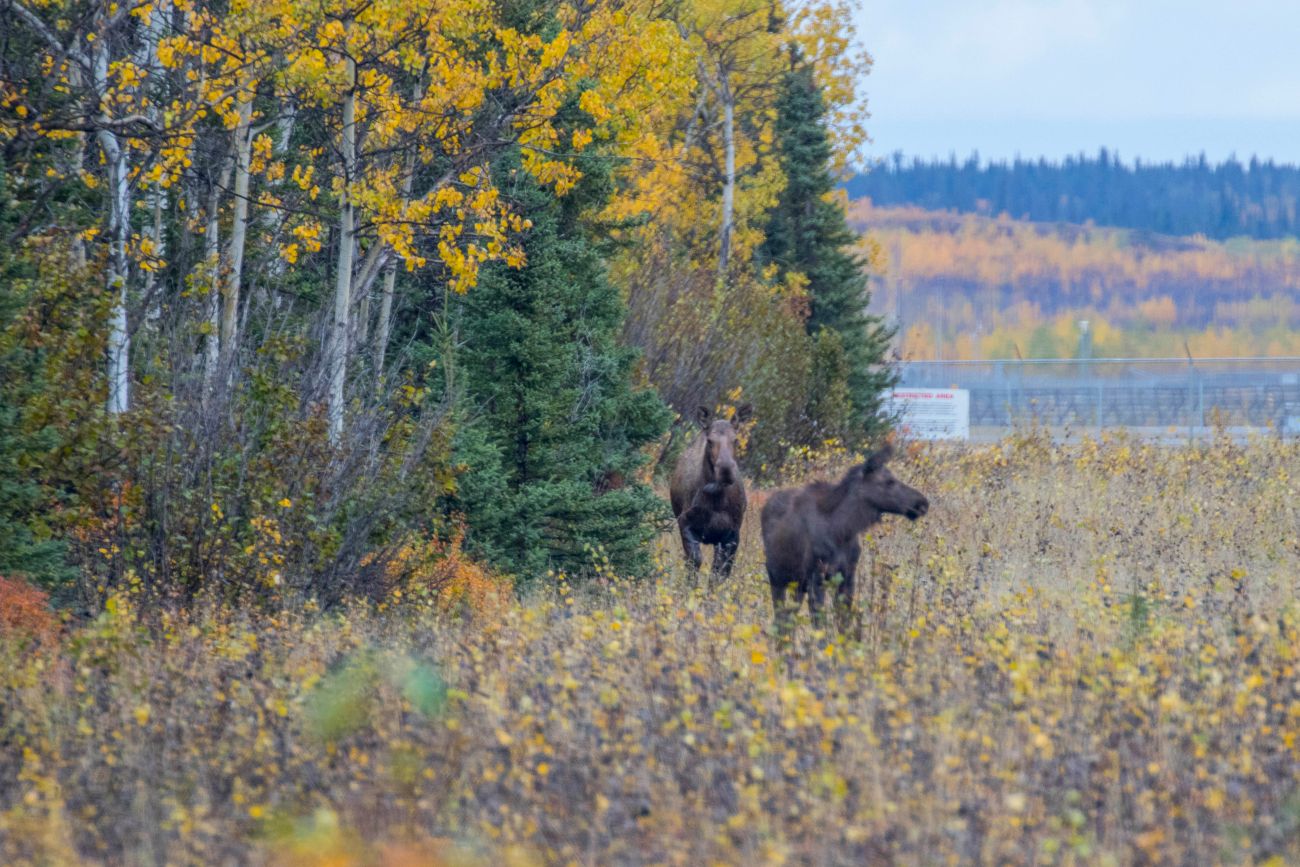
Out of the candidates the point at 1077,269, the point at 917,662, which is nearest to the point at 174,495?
the point at 917,662

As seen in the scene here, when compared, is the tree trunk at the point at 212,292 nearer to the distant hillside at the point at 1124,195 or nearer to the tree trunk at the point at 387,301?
the tree trunk at the point at 387,301

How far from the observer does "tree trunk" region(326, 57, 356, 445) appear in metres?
14.8

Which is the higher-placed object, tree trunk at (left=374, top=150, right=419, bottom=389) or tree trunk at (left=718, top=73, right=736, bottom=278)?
tree trunk at (left=718, top=73, right=736, bottom=278)

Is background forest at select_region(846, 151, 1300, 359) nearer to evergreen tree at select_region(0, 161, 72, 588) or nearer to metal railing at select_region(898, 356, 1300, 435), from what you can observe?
metal railing at select_region(898, 356, 1300, 435)

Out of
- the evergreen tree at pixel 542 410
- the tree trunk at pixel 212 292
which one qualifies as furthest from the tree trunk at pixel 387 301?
the tree trunk at pixel 212 292

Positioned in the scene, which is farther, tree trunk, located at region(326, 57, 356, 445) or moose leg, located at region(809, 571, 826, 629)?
tree trunk, located at region(326, 57, 356, 445)

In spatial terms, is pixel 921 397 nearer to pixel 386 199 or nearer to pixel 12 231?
pixel 386 199

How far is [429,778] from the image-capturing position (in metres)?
7.16

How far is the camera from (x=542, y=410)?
650 inches

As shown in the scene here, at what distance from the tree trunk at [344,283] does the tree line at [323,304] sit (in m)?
0.04

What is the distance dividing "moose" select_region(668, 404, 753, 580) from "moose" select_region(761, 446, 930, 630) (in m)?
3.45

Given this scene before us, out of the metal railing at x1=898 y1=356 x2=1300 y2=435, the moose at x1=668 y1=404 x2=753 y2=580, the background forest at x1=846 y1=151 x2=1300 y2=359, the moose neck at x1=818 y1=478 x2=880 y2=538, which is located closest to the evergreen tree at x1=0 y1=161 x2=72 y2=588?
the moose neck at x1=818 y1=478 x2=880 y2=538

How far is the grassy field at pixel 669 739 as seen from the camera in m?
6.39

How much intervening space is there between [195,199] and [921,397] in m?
35.7
